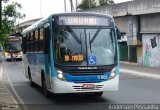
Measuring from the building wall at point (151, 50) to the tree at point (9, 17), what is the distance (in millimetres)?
19263

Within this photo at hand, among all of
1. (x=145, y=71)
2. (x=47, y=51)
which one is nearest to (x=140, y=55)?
(x=145, y=71)

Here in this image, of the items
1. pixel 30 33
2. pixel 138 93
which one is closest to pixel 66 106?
A: pixel 138 93

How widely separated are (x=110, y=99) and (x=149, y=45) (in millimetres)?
21278

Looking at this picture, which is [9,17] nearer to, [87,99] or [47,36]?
[47,36]

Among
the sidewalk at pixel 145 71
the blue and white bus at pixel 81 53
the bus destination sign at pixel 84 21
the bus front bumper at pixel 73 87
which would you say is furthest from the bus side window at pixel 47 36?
the sidewalk at pixel 145 71

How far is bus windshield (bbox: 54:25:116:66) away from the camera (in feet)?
45.0

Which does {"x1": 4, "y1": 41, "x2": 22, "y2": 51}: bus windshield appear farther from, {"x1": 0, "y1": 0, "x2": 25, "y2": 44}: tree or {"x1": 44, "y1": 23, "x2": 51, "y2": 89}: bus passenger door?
{"x1": 44, "y1": 23, "x2": 51, "y2": 89}: bus passenger door

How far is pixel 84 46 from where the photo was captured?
13852 mm

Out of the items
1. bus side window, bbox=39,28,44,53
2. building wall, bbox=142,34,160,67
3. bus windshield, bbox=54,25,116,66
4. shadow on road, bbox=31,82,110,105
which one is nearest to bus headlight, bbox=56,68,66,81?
bus windshield, bbox=54,25,116,66

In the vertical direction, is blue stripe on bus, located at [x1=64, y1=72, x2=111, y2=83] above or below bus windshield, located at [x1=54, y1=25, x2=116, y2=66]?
below

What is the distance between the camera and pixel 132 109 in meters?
12.2

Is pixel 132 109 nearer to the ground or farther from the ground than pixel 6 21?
nearer to the ground

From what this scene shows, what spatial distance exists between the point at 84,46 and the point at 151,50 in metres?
21.9

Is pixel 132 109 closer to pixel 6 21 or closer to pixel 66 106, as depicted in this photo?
pixel 66 106
